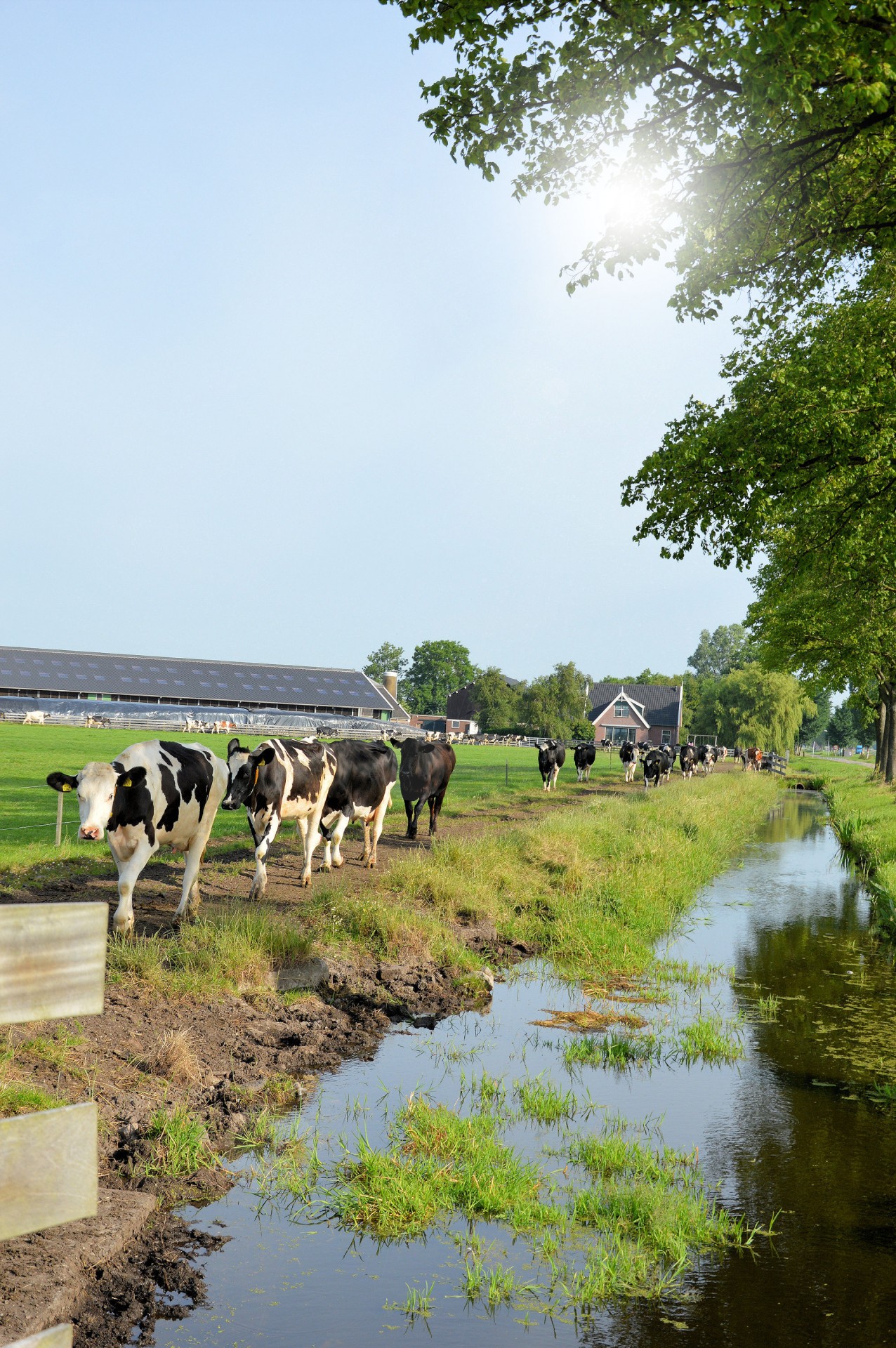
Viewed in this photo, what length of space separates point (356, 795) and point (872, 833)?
1339cm

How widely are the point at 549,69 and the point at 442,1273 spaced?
1072 cm

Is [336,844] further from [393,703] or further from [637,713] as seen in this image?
[637,713]

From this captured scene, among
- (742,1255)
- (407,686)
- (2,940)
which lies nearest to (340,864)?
(742,1255)

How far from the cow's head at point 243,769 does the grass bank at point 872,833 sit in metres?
9.44

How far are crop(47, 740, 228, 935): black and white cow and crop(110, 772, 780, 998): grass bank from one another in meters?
0.72

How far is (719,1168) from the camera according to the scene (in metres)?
6.90

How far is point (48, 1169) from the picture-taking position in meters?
2.60

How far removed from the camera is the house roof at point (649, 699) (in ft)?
371

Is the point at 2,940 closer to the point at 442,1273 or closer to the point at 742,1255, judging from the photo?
the point at 442,1273

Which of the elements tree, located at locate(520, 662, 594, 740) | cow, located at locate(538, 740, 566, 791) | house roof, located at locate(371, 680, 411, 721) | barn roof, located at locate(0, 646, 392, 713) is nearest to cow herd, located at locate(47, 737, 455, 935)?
cow, located at locate(538, 740, 566, 791)

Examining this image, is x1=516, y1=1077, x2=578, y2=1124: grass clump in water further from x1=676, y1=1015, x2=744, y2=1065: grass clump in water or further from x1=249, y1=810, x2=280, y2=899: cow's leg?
x1=249, y1=810, x2=280, y2=899: cow's leg

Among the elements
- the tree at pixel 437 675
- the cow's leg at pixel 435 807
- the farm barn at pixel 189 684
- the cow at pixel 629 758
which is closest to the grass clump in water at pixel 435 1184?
the cow's leg at pixel 435 807

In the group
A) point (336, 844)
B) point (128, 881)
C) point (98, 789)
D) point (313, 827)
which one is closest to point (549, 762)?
point (336, 844)

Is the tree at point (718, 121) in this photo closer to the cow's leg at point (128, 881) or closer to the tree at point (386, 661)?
the cow's leg at point (128, 881)
